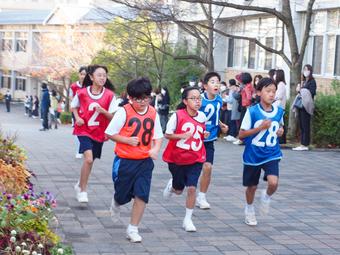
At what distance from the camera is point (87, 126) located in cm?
895

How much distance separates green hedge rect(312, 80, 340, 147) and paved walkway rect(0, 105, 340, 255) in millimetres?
3942

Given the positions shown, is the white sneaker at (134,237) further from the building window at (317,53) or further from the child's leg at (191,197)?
the building window at (317,53)

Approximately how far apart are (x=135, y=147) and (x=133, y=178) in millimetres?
318

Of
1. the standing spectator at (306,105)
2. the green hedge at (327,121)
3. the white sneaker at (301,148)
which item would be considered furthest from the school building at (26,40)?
the white sneaker at (301,148)

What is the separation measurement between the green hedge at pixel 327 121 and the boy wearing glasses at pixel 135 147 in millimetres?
10035

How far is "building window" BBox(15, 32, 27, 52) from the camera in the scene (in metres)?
64.2

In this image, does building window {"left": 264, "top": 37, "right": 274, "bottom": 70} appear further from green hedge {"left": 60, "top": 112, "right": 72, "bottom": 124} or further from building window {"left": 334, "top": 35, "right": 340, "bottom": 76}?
green hedge {"left": 60, "top": 112, "right": 72, "bottom": 124}

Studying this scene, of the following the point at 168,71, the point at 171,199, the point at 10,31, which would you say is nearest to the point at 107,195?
the point at 171,199

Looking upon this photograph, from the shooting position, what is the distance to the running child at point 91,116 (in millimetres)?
8875

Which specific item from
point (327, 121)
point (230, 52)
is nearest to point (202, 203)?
point (327, 121)

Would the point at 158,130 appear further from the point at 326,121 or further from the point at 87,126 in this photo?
the point at 326,121

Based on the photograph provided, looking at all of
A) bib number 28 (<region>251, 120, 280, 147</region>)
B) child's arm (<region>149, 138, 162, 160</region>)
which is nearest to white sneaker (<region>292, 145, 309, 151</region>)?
Result: bib number 28 (<region>251, 120, 280, 147</region>)

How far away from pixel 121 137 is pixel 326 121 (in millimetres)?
10505

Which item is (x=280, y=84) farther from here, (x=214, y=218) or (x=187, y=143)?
(x=187, y=143)
